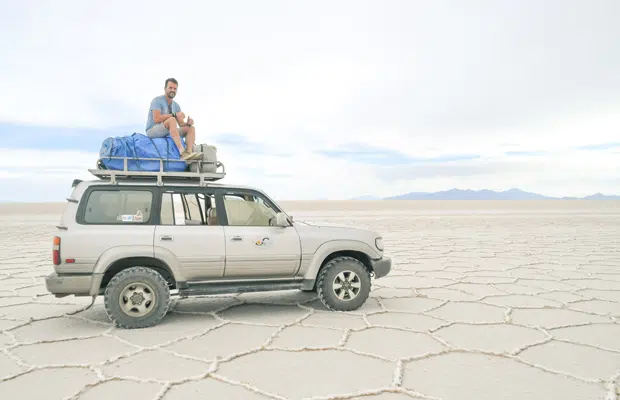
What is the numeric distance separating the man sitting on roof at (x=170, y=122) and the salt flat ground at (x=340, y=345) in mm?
2040

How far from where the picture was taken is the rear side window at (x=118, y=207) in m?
4.87

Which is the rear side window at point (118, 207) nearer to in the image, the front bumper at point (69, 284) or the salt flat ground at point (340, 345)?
the front bumper at point (69, 284)

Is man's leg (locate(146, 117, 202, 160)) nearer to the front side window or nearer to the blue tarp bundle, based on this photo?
the blue tarp bundle

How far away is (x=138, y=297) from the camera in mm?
4875

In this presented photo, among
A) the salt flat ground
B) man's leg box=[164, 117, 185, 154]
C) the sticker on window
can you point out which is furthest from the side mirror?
the sticker on window

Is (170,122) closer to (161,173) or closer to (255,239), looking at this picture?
(161,173)

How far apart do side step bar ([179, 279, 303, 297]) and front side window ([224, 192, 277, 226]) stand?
27.4 inches

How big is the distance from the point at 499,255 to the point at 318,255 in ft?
20.4

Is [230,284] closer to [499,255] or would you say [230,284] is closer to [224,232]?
[224,232]

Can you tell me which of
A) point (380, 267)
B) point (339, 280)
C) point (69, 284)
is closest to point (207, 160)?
point (69, 284)

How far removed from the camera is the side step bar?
16.5 feet

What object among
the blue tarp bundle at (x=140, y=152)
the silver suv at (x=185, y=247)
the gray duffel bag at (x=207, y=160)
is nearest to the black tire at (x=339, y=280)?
the silver suv at (x=185, y=247)

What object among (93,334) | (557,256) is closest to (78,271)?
(93,334)

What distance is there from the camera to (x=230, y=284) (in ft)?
17.0
